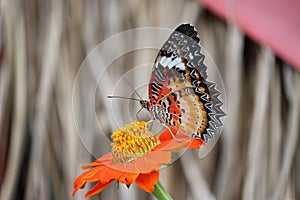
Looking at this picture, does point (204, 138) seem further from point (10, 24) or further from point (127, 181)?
point (10, 24)

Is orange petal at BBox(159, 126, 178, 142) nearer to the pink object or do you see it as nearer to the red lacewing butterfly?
the red lacewing butterfly

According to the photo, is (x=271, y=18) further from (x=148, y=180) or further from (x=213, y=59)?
(x=148, y=180)

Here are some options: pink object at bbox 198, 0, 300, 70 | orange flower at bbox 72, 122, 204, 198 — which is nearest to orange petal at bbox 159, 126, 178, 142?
orange flower at bbox 72, 122, 204, 198

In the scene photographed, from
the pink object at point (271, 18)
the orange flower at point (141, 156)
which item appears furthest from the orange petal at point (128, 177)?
the pink object at point (271, 18)

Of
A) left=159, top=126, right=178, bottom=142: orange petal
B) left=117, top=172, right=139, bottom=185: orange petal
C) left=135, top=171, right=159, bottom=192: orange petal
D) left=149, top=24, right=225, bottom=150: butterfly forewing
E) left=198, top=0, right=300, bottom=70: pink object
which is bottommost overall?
left=135, top=171, right=159, bottom=192: orange petal

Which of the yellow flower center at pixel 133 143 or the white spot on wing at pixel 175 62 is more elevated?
the white spot on wing at pixel 175 62

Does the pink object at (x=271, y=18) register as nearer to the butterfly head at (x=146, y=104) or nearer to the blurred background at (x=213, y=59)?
the blurred background at (x=213, y=59)

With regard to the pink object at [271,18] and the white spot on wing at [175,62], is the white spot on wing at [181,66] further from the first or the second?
the pink object at [271,18]

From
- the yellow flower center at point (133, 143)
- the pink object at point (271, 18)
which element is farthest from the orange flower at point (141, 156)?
the pink object at point (271, 18)

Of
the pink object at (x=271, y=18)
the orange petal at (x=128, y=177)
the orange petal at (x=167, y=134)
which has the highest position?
the pink object at (x=271, y=18)
